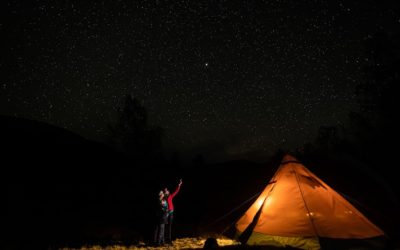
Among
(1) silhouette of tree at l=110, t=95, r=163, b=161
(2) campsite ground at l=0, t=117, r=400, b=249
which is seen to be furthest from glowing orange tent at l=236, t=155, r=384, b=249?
(1) silhouette of tree at l=110, t=95, r=163, b=161

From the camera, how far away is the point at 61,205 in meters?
17.0

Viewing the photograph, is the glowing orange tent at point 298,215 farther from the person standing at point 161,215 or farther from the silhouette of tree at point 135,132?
the silhouette of tree at point 135,132

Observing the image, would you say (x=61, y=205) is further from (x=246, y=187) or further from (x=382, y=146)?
(x=382, y=146)

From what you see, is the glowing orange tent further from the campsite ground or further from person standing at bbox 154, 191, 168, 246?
person standing at bbox 154, 191, 168, 246

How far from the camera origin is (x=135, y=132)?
4959 centimetres

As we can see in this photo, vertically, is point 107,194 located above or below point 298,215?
above

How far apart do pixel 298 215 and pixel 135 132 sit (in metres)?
43.3

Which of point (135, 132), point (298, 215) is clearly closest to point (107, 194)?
point (298, 215)

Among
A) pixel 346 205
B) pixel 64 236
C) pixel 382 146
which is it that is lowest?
pixel 64 236

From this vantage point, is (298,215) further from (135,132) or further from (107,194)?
(135,132)

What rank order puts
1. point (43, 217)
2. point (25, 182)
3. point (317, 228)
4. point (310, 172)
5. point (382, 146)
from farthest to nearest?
point (382, 146) < point (25, 182) < point (43, 217) < point (310, 172) < point (317, 228)

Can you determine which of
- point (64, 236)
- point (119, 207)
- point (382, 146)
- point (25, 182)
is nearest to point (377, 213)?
point (64, 236)

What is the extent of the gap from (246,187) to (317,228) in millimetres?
2767

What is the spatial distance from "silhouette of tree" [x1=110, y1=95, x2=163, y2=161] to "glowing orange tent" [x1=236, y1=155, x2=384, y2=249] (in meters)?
41.2
